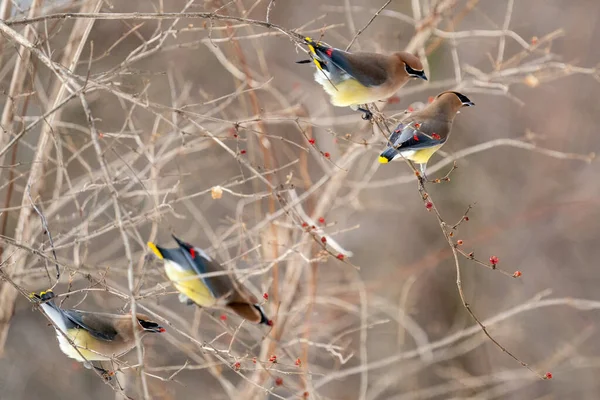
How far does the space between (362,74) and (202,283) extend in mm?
963

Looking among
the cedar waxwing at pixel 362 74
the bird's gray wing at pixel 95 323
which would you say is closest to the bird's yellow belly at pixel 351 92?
the cedar waxwing at pixel 362 74

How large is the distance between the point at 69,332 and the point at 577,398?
7096mm

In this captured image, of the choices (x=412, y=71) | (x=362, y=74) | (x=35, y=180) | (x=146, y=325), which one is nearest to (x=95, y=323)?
(x=146, y=325)

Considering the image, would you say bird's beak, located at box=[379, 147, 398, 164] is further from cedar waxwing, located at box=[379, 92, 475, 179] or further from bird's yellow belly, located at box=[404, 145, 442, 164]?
bird's yellow belly, located at box=[404, 145, 442, 164]

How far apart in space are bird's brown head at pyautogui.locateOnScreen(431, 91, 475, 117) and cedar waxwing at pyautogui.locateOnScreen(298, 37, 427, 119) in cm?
16

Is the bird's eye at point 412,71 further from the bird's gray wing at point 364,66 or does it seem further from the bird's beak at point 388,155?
the bird's beak at point 388,155

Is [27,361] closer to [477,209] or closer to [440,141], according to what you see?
[477,209]

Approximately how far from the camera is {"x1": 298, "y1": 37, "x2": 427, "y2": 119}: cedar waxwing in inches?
104

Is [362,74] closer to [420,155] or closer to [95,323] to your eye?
[420,155]

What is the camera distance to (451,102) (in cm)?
295

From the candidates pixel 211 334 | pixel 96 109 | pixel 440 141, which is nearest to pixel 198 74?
pixel 96 109

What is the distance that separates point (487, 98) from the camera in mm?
8555

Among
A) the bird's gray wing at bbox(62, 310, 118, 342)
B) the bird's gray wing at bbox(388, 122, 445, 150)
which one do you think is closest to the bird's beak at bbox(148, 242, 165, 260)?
the bird's gray wing at bbox(62, 310, 118, 342)

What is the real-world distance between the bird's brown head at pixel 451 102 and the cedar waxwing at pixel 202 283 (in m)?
1.09
